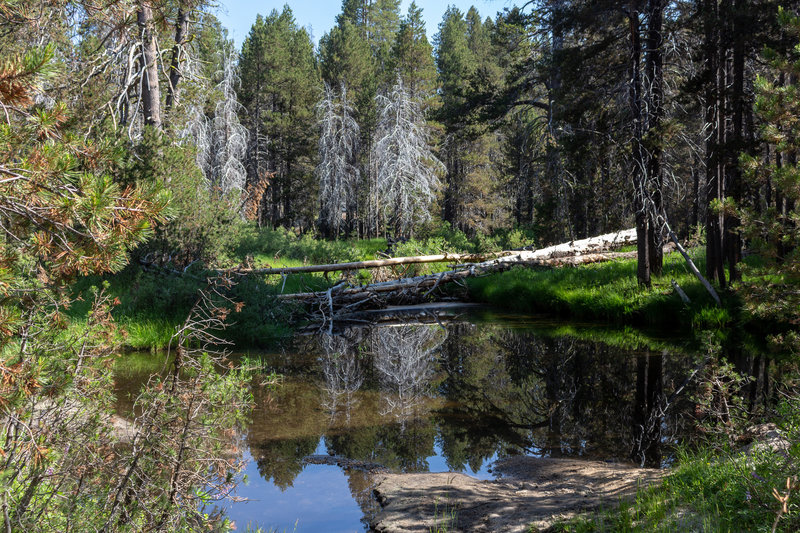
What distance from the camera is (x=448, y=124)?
23609mm

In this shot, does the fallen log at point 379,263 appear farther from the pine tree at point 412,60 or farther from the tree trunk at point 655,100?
the pine tree at point 412,60

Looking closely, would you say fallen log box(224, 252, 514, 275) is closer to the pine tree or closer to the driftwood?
the driftwood

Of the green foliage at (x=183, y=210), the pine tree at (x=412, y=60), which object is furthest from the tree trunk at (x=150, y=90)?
the pine tree at (x=412, y=60)

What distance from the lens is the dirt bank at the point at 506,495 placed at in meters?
4.09

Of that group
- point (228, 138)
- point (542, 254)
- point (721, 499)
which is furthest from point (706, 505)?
point (228, 138)

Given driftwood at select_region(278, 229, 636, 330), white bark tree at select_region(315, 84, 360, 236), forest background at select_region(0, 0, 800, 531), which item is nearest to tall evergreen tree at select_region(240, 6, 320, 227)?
forest background at select_region(0, 0, 800, 531)

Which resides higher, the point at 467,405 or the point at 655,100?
the point at 655,100

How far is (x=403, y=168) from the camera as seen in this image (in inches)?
1117

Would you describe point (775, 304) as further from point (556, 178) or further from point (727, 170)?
point (556, 178)

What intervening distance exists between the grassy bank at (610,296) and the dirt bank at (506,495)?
7.50 meters

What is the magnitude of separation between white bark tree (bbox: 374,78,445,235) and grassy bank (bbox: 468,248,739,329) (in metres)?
11.3

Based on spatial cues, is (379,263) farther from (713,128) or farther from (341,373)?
(713,128)

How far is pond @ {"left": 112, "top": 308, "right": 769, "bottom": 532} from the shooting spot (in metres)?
5.17

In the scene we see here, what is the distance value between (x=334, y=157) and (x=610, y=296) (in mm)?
24887
